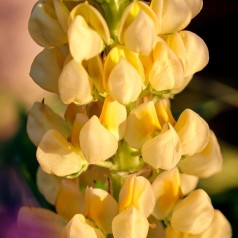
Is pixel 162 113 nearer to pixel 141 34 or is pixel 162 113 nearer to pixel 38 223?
pixel 141 34

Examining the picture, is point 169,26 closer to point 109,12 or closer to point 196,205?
point 109,12

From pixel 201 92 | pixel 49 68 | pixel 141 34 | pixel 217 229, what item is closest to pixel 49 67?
pixel 49 68

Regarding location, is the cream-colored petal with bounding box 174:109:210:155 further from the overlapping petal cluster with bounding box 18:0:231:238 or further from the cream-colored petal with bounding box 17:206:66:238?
the cream-colored petal with bounding box 17:206:66:238

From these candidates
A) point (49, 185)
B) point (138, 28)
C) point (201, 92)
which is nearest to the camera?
point (138, 28)

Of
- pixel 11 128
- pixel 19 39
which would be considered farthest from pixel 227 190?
pixel 19 39

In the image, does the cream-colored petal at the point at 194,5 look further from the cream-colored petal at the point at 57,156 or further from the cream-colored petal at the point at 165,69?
the cream-colored petal at the point at 57,156

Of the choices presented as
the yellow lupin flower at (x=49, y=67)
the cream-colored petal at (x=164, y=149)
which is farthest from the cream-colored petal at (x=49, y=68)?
the cream-colored petal at (x=164, y=149)
